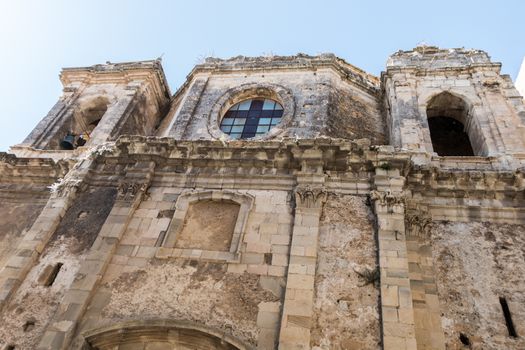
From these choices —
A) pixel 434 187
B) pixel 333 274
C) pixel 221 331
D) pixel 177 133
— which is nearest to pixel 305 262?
pixel 333 274

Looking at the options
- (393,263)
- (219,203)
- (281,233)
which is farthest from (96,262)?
(393,263)

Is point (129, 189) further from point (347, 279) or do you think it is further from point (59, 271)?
point (347, 279)

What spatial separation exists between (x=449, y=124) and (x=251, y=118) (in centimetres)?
588

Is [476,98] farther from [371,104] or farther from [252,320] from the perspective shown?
[252,320]

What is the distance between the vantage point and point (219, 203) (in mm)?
8000

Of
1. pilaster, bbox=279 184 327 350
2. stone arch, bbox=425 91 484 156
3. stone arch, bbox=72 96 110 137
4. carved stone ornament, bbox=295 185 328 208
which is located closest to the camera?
pilaster, bbox=279 184 327 350

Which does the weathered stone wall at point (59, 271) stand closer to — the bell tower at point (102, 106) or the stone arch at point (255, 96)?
the bell tower at point (102, 106)

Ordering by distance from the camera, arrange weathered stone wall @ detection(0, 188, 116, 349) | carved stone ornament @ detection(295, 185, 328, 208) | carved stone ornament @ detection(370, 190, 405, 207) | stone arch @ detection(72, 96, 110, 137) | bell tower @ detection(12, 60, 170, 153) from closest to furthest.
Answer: weathered stone wall @ detection(0, 188, 116, 349) → carved stone ornament @ detection(370, 190, 405, 207) → carved stone ornament @ detection(295, 185, 328, 208) → bell tower @ detection(12, 60, 170, 153) → stone arch @ detection(72, 96, 110, 137)

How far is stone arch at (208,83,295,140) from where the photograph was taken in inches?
412

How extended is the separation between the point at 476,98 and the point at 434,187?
405 centimetres

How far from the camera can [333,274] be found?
645 cm

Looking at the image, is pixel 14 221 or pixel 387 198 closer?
pixel 387 198

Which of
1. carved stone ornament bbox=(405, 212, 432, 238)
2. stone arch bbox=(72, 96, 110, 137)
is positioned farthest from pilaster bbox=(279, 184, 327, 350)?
stone arch bbox=(72, 96, 110, 137)

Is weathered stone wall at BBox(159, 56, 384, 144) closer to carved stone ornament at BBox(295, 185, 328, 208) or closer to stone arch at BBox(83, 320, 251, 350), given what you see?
carved stone ornament at BBox(295, 185, 328, 208)
